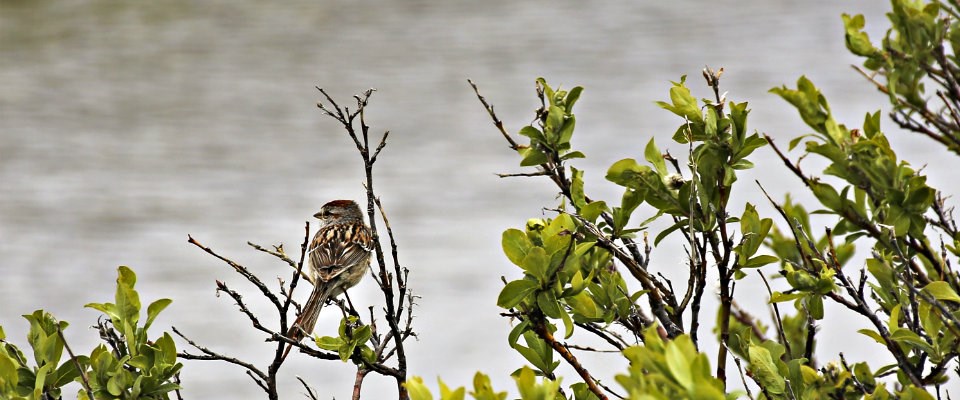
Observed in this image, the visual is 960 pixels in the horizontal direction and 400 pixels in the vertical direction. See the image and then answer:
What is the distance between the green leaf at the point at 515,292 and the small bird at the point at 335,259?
1.49 metres

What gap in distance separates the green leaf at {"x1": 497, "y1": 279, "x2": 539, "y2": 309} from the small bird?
1488mm

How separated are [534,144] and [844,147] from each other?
1.47 ft

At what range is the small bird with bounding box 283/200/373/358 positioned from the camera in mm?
2898

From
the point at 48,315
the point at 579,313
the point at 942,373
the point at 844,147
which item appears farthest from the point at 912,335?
the point at 48,315

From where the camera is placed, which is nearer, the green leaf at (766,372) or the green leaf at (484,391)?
the green leaf at (484,391)

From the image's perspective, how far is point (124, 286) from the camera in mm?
1431

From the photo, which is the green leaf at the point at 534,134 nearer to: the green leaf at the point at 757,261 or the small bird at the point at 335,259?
the green leaf at the point at 757,261

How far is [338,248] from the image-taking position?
332 cm

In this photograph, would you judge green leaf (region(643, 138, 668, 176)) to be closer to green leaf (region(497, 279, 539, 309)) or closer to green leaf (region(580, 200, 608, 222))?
green leaf (region(580, 200, 608, 222))

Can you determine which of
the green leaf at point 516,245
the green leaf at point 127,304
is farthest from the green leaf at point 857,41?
the green leaf at point 127,304

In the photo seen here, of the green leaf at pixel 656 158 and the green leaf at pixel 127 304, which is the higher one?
the green leaf at pixel 656 158

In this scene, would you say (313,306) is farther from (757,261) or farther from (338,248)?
(757,261)

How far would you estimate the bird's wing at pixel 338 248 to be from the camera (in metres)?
3.14

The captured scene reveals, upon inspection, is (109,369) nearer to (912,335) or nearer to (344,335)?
(344,335)
